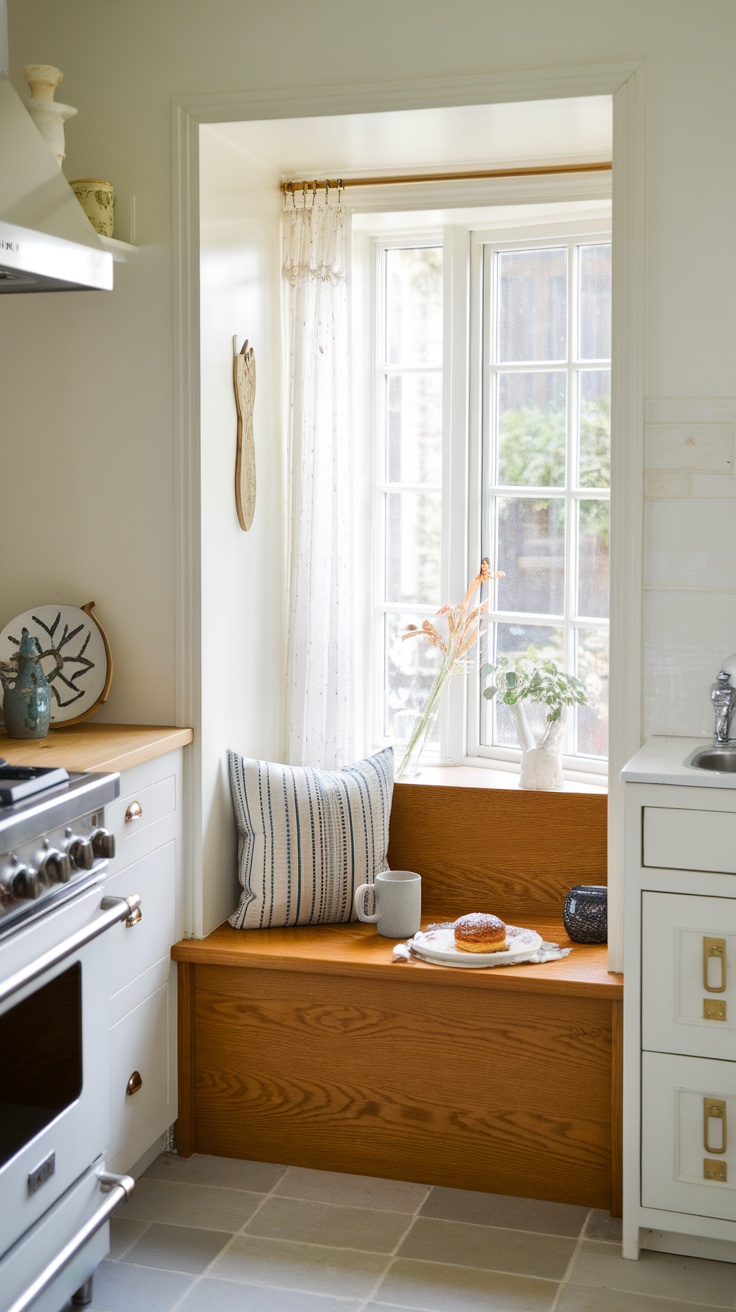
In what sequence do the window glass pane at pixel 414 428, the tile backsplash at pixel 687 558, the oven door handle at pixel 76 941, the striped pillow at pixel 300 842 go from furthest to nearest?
the window glass pane at pixel 414 428, the striped pillow at pixel 300 842, the tile backsplash at pixel 687 558, the oven door handle at pixel 76 941

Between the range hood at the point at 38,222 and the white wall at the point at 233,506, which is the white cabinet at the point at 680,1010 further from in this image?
the range hood at the point at 38,222

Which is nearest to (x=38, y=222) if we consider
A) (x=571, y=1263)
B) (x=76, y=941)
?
(x=76, y=941)

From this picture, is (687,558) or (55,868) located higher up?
(687,558)

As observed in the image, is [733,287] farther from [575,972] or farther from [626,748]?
[575,972]

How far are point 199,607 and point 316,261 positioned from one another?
3.14 ft

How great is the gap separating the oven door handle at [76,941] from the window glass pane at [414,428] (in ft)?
4.71

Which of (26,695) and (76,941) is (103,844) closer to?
(76,941)

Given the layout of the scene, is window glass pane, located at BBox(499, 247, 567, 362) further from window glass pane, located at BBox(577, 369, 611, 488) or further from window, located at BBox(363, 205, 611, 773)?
window glass pane, located at BBox(577, 369, 611, 488)

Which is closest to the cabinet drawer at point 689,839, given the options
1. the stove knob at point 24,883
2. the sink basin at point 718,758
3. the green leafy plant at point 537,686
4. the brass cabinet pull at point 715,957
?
the brass cabinet pull at point 715,957

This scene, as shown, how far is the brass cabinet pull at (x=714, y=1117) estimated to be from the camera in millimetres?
2252

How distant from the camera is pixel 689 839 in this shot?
2.25 m

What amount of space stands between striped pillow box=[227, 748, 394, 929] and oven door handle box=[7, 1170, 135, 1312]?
734 mm

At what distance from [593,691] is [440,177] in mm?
1307

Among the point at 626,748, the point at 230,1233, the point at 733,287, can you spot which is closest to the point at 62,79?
the point at 733,287
